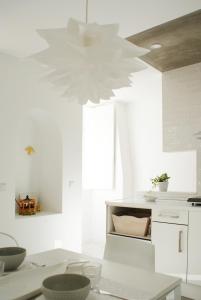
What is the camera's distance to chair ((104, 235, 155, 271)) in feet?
6.44

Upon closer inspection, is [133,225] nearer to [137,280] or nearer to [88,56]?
[137,280]

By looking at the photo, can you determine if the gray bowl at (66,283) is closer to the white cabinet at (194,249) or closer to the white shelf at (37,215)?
the white cabinet at (194,249)

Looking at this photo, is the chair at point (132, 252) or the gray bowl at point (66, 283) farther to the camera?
the chair at point (132, 252)

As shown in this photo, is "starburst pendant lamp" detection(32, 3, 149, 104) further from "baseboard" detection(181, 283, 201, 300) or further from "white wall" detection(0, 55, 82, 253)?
"baseboard" detection(181, 283, 201, 300)

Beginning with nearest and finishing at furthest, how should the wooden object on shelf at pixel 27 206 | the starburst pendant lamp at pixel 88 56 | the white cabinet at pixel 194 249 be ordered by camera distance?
1. the starburst pendant lamp at pixel 88 56
2. the white cabinet at pixel 194 249
3. the wooden object on shelf at pixel 27 206


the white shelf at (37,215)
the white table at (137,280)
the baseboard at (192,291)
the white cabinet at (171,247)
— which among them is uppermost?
the white table at (137,280)

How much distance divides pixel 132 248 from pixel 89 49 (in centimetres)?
141

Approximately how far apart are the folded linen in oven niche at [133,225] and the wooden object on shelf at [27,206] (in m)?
1.08

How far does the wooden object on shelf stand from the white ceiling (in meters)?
1.96

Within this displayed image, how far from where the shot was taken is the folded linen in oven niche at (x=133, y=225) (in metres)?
3.19

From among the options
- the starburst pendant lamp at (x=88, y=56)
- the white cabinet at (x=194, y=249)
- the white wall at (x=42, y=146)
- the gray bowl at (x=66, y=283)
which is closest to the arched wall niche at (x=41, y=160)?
the white wall at (x=42, y=146)

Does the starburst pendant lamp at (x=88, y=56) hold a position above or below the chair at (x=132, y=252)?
above

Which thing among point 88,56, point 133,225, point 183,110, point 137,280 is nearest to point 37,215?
point 133,225

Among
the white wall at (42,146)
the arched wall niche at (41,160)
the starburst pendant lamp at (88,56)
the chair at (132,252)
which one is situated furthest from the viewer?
the arched wall niche at (41,160)
